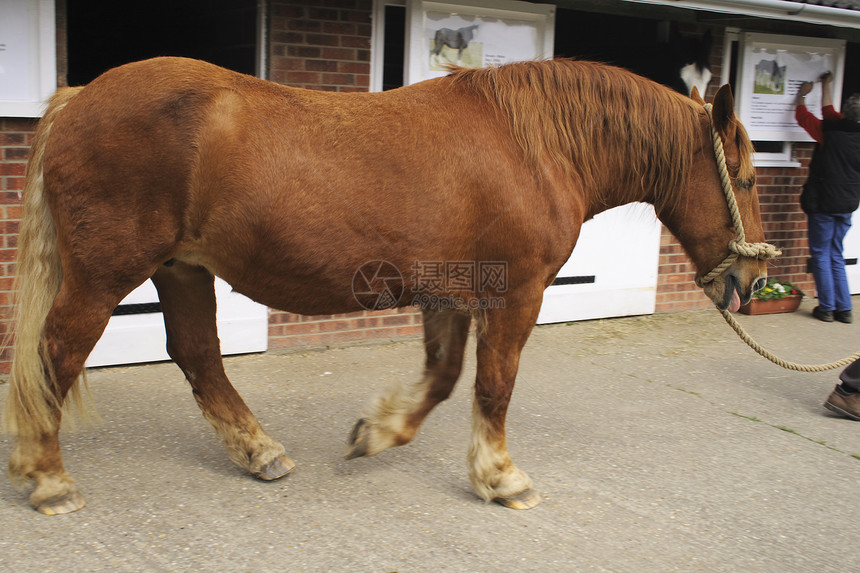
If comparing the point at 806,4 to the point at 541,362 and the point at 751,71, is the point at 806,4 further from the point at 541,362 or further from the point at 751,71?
the point at 541,362

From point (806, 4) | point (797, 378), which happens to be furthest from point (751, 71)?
point (797, 378)

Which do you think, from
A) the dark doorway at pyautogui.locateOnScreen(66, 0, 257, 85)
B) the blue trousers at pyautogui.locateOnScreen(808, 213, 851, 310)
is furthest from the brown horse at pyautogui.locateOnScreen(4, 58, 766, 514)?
the blue trousers at pyautogui.locateOnScreen(808, 213, 851, 310)

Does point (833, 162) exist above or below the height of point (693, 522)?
above

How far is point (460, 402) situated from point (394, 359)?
32.3 inches

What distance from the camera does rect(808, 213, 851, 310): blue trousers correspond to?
269 inches

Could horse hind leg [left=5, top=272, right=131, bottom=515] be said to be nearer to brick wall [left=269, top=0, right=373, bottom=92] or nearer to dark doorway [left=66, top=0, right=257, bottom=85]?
brick wall [left=269, top=0, right=373, bottom=92]

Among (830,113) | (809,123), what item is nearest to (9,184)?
(809,123)

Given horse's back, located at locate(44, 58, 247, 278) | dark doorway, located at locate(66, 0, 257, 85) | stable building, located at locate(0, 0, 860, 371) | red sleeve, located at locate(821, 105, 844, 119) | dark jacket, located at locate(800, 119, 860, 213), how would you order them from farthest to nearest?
red sleeve, located at locate(821, 105, 844, 119) → dark jacket, located at locate(800, 119, 860, 213) → dark doorway, located at locate(66, 0, 257, 85) → stable building, located at locate(0, 0, 860, 371) → horse's back, located at locate(44, 58, 247, 278)

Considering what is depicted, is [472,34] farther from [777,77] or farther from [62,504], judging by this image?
[62,504]

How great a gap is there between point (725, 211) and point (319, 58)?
290 cm

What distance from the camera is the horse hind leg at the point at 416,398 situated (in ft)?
11.5

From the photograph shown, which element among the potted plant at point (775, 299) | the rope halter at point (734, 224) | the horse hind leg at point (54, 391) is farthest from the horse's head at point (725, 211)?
the potted plant at point (775, 299)

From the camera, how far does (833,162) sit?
263 inches
